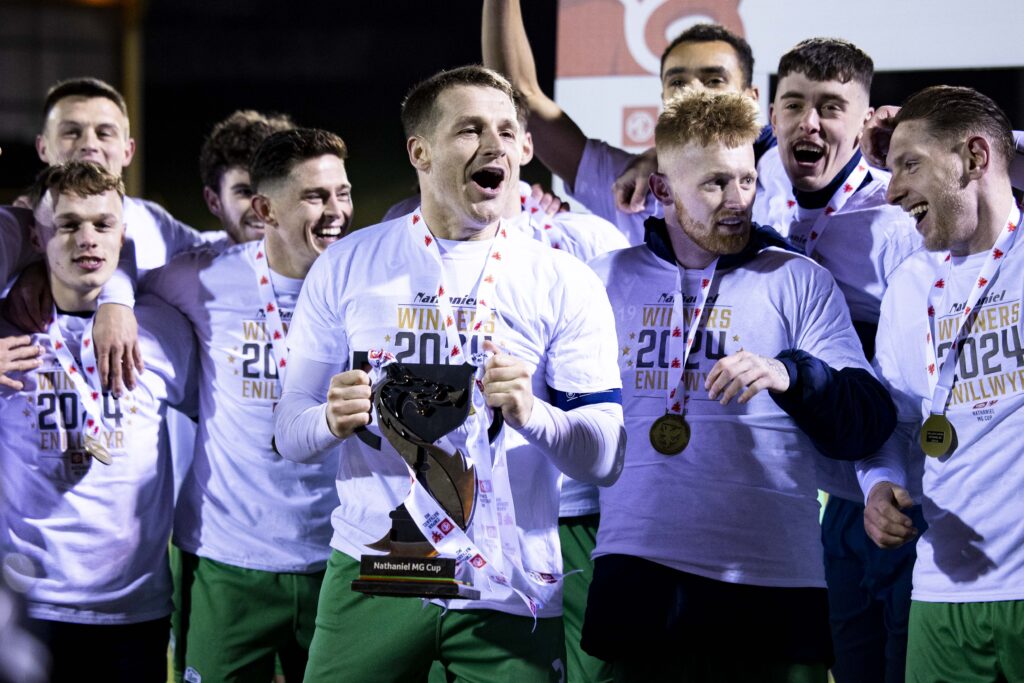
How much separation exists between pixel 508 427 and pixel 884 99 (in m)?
3.45

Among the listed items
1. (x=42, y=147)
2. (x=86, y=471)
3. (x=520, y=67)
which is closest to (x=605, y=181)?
(x=520, y=67)

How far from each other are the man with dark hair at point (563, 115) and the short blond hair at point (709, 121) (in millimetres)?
752

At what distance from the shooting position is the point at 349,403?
2.55 meters

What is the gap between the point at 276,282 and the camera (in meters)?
3.74

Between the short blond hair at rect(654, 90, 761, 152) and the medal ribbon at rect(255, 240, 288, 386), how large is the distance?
1264mm

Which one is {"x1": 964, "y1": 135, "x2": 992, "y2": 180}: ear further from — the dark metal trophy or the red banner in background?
the red banner in background

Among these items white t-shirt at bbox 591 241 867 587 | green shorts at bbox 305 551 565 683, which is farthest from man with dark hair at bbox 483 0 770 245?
green shorts at bbox 305 551 565 683

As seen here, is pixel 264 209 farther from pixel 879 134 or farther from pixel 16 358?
pixel 879 134

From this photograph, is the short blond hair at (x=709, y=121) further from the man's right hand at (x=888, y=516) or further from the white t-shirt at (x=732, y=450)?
the man's right hand at (x=888, y=516)

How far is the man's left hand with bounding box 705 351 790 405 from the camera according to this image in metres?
2.74

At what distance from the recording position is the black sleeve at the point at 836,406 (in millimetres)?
2820

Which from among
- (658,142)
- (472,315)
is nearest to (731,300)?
(658,142)

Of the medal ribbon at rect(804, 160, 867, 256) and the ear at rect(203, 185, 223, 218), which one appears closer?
the medal ribbon at rect(804, 160, 867, 256)

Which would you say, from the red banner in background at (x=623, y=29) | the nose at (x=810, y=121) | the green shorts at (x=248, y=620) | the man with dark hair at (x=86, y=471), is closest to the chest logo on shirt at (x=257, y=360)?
the man with dark hair at (x=86, y=471)
